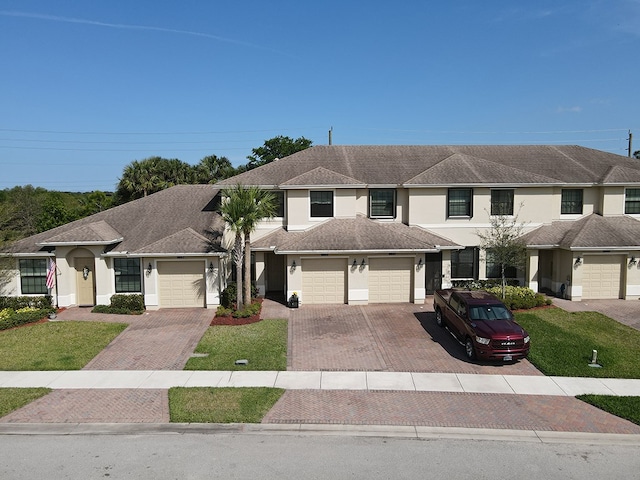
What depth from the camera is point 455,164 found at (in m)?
26.0

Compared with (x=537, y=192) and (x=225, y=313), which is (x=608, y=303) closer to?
(x=537, y=192)

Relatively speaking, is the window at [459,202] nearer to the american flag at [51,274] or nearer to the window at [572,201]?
the window at [572,201]

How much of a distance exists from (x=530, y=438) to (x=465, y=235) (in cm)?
1502

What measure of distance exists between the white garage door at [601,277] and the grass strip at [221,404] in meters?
18.0

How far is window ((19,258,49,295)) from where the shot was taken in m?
22.7

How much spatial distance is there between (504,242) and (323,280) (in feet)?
28.7

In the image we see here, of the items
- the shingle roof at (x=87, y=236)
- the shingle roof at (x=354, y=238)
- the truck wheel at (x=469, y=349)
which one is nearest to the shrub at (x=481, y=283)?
the shingle roof at (x=354, y=238)

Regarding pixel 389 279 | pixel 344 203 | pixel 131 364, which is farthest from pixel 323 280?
pixel 131 364

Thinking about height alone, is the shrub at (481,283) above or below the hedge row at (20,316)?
above

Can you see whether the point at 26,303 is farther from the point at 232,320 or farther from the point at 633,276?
the point at 633,276

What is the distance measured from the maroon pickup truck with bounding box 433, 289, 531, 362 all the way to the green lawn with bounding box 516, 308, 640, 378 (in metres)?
1.22

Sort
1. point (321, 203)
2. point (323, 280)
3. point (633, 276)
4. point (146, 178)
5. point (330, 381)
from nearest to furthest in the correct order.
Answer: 1. point (330, 381)
2. point (323, 280)
3. point (633, 276)
4. point (321, 203)
5. point (146, 178)

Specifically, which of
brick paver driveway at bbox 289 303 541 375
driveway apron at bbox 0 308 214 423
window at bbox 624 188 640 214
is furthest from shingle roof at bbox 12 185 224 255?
window at bbox 624 188 640 214

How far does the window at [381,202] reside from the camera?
25.4 metres
